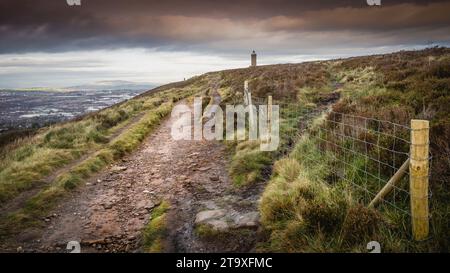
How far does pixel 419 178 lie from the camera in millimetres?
3637

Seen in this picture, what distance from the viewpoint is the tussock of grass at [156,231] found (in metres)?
4.79

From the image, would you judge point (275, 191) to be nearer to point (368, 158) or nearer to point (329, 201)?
point (329, 201)

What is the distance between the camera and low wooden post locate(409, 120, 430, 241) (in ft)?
11.7

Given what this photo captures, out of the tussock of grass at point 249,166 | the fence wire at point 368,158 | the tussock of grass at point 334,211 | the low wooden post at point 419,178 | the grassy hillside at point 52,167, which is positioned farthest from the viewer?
the tussock of grass at point 249,166

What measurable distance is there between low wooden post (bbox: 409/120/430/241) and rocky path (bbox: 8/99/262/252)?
2.12 m

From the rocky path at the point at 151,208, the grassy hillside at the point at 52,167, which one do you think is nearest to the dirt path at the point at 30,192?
the grassy hillside at the point at 52,167

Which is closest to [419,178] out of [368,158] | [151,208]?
[368,158]

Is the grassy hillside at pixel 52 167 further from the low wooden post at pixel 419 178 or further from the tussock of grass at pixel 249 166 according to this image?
the low wooden post at pixel 419 178

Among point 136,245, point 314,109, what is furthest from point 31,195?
point 314,109

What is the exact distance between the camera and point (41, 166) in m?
8.52

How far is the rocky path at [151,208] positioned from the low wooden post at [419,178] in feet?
6.95

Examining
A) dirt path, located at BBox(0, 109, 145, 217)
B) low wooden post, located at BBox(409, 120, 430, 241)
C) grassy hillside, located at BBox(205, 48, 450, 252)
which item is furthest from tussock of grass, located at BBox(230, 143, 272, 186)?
dirt path, located at BBox(0, 109, 145, 217)

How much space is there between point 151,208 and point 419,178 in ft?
15.5

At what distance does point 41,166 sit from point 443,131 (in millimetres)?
9434
